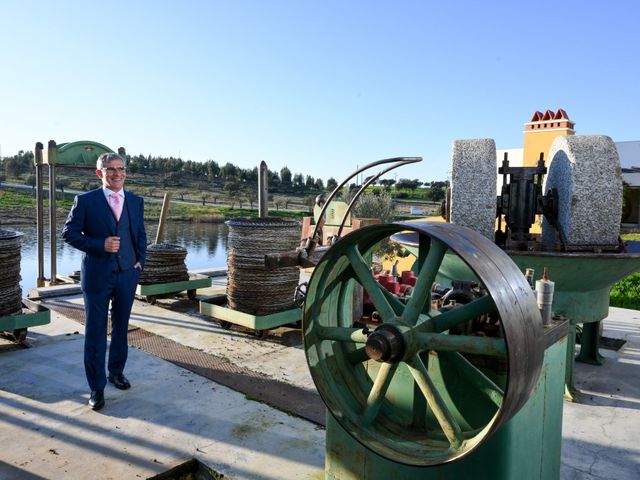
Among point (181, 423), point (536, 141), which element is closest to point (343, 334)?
point (181, 423)

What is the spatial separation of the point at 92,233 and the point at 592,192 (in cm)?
346

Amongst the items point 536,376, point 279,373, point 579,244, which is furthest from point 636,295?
point 536,376

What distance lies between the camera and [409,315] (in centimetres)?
187

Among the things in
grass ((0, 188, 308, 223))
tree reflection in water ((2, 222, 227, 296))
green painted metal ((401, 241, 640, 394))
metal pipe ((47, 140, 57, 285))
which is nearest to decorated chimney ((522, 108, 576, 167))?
tree reflection in water ((2, 222, 227, 296))

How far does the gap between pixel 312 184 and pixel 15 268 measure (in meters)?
64.7

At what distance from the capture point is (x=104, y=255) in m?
3.32

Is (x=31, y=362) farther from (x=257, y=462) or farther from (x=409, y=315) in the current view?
(x=409, y=315)

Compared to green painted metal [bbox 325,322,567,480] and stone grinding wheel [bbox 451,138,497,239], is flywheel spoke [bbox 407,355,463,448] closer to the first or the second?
green painted metal [bbox 325,322,567,480]

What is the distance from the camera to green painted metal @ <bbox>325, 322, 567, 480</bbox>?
6.22 ft

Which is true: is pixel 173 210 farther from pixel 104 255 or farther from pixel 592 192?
pixel 592 192

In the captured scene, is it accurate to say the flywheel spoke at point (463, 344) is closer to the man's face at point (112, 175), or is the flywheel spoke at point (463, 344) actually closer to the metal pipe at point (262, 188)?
Result: the man's face at point (112, 175)

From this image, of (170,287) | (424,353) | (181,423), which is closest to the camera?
(424,353)

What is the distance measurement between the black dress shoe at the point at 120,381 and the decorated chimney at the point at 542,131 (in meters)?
12.7

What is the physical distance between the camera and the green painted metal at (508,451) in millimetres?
1896
